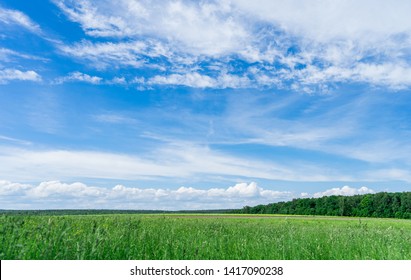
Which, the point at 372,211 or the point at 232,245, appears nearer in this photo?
the point at 232,245

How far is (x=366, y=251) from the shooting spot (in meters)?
8.34

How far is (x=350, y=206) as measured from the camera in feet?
387

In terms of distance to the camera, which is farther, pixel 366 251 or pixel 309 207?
pixel 309 207

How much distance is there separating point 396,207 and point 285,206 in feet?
110

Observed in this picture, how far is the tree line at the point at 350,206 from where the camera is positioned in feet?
369

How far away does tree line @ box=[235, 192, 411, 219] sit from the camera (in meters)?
113
